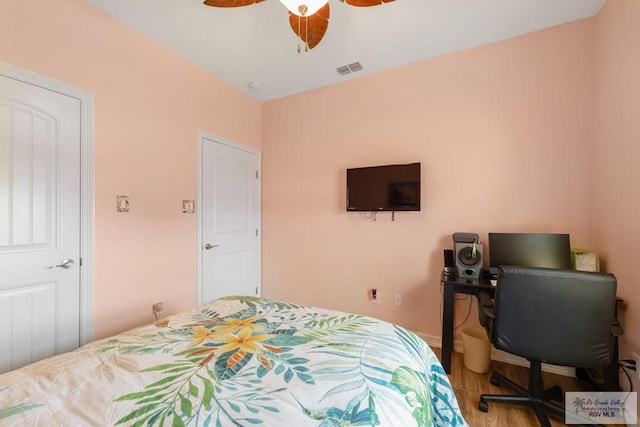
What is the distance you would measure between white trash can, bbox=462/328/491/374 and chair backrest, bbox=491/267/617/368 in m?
0.58

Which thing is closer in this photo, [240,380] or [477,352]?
[240,380]

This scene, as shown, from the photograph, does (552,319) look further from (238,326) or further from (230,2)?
(230,2)

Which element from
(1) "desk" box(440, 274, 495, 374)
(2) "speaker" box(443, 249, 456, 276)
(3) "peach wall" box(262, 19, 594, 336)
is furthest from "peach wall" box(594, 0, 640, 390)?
(2) "speaker" box(443, 249, 456, 276)

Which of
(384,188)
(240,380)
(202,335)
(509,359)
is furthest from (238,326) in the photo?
(509,359)

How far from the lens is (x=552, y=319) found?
1.42m

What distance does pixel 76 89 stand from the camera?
1.78m

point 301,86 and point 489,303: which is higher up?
point 301,86

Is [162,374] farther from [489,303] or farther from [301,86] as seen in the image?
[301,86]

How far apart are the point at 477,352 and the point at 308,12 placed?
100 inches

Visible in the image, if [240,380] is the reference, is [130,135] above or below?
above

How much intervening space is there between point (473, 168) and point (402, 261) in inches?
41.2

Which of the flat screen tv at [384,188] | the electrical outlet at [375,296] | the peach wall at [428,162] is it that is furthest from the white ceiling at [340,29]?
the electrical outlet at [375,296]

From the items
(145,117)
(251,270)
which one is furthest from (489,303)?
(145,117)

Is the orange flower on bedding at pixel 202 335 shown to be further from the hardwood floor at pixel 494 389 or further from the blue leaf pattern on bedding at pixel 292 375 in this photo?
the hardwood floor at pixel 494 389
